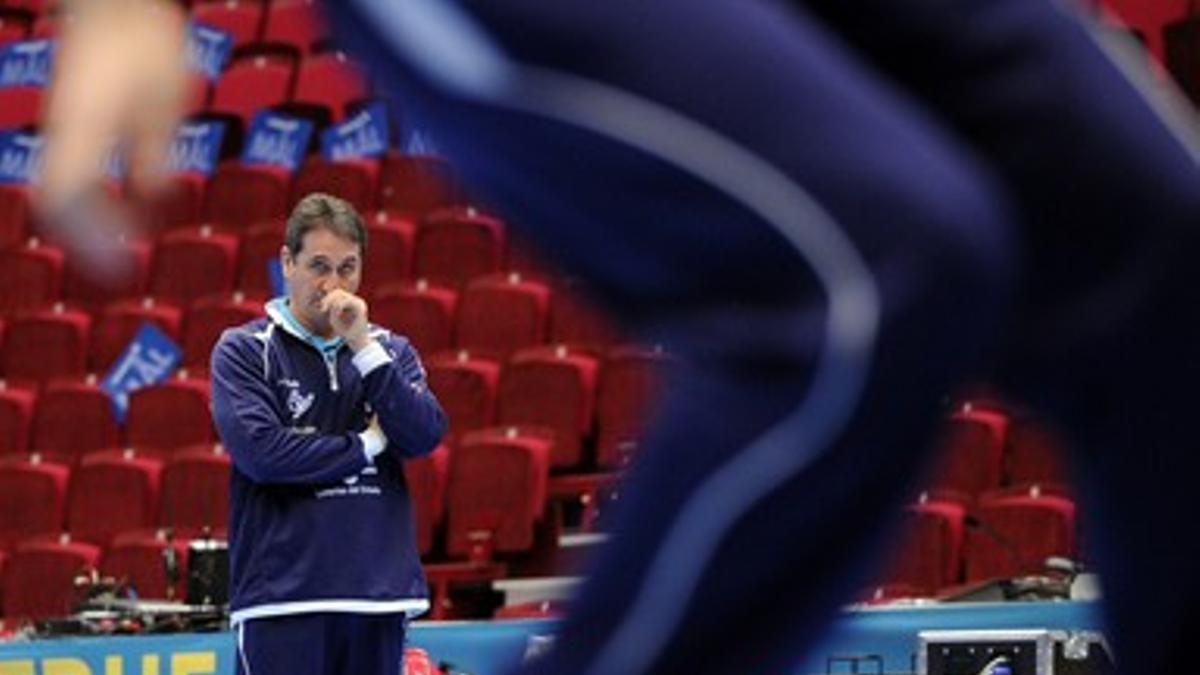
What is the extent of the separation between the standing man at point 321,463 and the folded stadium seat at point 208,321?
21.3 feet

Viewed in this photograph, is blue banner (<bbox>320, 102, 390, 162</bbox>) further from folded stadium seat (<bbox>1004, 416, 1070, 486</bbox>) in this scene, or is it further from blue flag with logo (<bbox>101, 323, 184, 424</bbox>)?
folded stadium seat (<bbox>1004, 416, 1070, 486</bbox>)

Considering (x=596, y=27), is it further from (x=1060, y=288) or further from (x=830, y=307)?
(x=1060, y=288)

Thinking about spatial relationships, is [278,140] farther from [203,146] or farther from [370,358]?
[370,358]

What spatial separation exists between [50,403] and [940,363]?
10.5 m

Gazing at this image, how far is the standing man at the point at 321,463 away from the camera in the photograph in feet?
16.5

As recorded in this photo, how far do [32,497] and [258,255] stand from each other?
193 centimetres

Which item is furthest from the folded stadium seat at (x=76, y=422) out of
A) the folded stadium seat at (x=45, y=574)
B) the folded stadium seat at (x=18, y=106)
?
the folded stadium seat at (x=18, y=106)

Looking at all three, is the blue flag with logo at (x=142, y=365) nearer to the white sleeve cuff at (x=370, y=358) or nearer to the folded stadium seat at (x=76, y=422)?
the folded stadium seat at (x=76, y=422)

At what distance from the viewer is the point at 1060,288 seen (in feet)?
6.10

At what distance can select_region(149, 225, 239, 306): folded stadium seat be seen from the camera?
12.8m

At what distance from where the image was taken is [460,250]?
1223 centimetres

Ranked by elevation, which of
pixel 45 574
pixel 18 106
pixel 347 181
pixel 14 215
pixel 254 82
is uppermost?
pixel 254 82

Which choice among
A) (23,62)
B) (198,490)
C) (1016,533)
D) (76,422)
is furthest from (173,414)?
(23,62)

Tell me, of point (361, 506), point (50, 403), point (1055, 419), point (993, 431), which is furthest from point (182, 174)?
point (1055, 419)
